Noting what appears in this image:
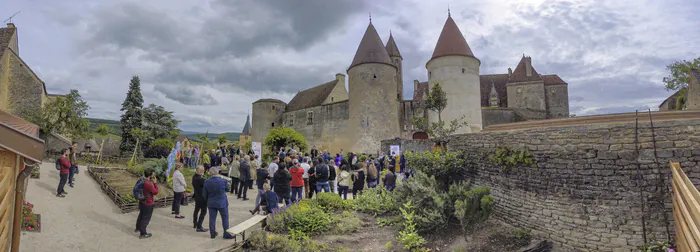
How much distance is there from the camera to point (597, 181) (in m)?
7.23

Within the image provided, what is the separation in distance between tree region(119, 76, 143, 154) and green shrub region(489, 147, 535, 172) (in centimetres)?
3142

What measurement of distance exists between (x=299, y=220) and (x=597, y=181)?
281 inches

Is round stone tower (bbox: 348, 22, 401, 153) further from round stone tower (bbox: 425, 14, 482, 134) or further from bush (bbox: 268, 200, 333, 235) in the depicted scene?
bush (bbox: 268, 200, 333, 235)

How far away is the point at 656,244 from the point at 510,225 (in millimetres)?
2983

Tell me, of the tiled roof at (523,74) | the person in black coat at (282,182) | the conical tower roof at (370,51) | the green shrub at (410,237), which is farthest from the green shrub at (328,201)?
the tiled roof at (523,74)

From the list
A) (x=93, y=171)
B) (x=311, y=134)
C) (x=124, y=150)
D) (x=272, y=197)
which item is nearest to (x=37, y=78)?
(x=124, y=150)

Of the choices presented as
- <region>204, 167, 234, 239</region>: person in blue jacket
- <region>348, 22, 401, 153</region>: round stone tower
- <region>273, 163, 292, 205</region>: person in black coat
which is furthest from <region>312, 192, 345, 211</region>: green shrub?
<region>348, 22, 401, 153</region>: round stone tower

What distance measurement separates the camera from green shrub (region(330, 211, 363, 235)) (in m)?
8.95

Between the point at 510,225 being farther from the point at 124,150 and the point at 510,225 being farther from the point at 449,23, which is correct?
the point at 124,150

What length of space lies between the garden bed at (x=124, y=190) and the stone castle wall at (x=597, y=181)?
10496 mm

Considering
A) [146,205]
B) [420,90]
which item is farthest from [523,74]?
[146,205]

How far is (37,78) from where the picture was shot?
2311 cm

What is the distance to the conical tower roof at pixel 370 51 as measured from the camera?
28.4 meters

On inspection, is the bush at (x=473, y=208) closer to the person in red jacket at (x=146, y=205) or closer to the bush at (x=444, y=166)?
the bush at (x=444, y=166)
